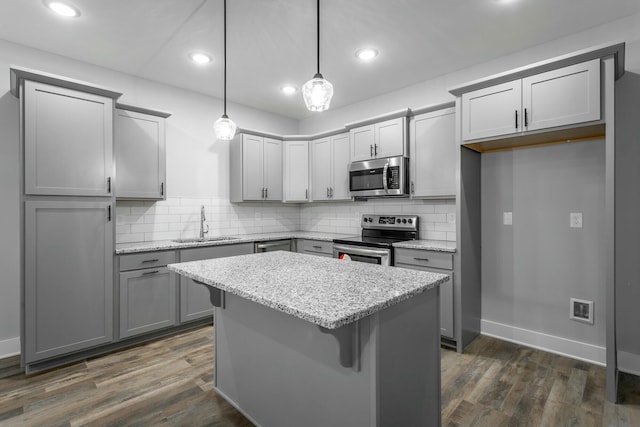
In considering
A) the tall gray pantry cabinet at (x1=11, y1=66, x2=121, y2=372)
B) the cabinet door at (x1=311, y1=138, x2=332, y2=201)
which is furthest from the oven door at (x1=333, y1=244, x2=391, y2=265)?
the tall gray pantry cabinet at (x1=11, y1=66, x2=121, y2=372)

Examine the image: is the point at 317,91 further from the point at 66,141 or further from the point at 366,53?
the point at 66,141

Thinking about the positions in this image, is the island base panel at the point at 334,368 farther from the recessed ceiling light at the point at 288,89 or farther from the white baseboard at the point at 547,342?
the recessed ceiling light at the point at 288,89

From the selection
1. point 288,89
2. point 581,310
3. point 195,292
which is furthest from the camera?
point 288,89

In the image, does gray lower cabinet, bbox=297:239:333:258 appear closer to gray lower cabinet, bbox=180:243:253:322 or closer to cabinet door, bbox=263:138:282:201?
cabinet door, bbox=263:138:282:201

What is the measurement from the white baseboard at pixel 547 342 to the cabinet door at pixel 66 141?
12.5ft

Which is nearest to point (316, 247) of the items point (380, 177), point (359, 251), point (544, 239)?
point (359, 251)

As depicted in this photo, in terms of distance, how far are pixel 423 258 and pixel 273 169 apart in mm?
2371

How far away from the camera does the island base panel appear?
1.34m

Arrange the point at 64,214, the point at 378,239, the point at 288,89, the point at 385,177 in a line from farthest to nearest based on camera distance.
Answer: the point at 288,89
the point at 378,239
the point at 385,177
the point at 64,214

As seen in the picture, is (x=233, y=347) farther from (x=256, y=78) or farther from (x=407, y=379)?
(x=256, y=78)

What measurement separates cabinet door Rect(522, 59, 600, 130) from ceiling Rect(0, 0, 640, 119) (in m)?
0.50

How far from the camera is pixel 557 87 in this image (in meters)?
2.39

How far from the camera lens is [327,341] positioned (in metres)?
1.49

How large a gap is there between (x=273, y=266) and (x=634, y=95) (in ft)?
9.75
